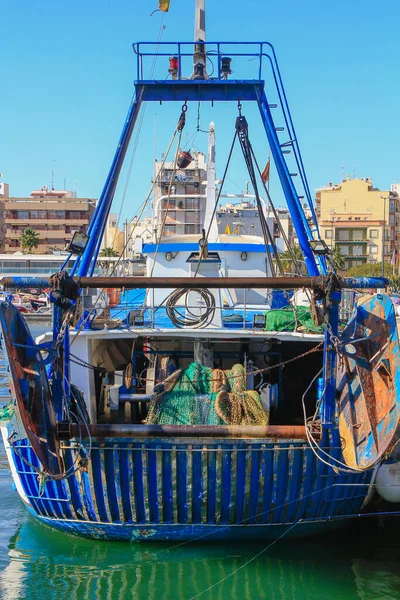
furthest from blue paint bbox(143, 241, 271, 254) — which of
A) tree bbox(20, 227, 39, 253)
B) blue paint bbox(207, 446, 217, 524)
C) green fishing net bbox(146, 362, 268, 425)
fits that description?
tree bbox(20, 227, 39, 253)

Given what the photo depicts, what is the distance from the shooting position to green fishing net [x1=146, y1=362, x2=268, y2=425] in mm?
9953

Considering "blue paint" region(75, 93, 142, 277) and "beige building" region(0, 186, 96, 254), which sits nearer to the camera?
"blue paint" region(75, 93, 142, 277)

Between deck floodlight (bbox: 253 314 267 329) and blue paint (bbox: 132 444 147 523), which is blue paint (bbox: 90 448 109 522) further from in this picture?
deck floodlight (bbox: 253 314 267 329)

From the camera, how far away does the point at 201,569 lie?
29.9 feet

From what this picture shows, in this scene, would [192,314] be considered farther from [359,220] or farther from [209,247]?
[359,220]

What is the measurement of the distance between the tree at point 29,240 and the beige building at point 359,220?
107 ft

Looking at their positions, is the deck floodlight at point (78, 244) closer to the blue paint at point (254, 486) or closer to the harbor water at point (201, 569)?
the blue paint at point (254, 486)

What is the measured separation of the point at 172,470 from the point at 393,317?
3.24 m

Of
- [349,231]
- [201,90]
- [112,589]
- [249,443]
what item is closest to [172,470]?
[249,443]

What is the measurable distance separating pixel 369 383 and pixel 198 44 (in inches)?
237

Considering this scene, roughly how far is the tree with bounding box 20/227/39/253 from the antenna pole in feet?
242

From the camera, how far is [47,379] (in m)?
9.02

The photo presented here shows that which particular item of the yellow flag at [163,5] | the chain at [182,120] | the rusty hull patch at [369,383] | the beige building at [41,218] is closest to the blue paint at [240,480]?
the rusty hull patch at [369,383]

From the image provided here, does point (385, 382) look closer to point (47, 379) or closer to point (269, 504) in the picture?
point (269, 504)
